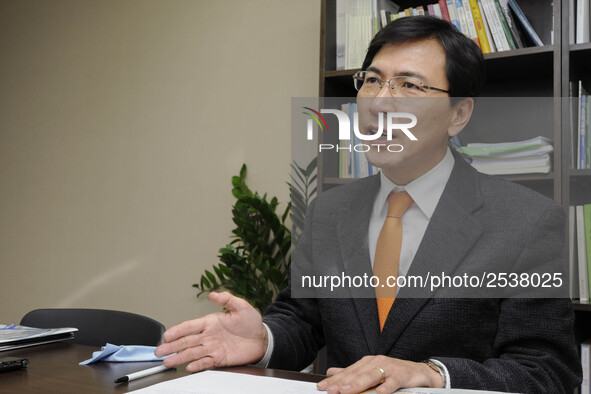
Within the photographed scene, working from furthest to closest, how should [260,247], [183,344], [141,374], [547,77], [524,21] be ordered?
[260,247] < [547,77] < [524,21] < [183,344] < [141,374]

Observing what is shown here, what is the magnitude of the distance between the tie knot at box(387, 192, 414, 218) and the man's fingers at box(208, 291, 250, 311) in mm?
516

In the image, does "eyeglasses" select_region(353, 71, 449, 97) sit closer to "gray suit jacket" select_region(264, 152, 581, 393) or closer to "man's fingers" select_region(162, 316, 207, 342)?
"gray suit jacket" select_region(264, 152, 581, 393)

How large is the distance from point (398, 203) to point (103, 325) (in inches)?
38.0

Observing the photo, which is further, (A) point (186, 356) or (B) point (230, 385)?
(A) point (186, 356)

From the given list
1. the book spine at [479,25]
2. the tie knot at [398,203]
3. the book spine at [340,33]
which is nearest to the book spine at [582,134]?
the book spine at [479,25]

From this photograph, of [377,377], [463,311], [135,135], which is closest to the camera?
[377,377]

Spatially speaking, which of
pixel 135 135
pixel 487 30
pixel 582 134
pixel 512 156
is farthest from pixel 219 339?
pixel 135 135

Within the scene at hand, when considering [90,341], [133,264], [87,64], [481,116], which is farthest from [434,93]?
[87,64]

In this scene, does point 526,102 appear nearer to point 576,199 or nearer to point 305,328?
point 576,199

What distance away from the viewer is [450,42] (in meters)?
1.48

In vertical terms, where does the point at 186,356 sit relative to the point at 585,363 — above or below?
above

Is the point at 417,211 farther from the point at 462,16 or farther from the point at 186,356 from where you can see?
the point at 462,16

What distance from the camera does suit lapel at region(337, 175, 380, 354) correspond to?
139cm

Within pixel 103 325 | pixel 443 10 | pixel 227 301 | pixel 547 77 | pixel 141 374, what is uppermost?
pixel 443 10
